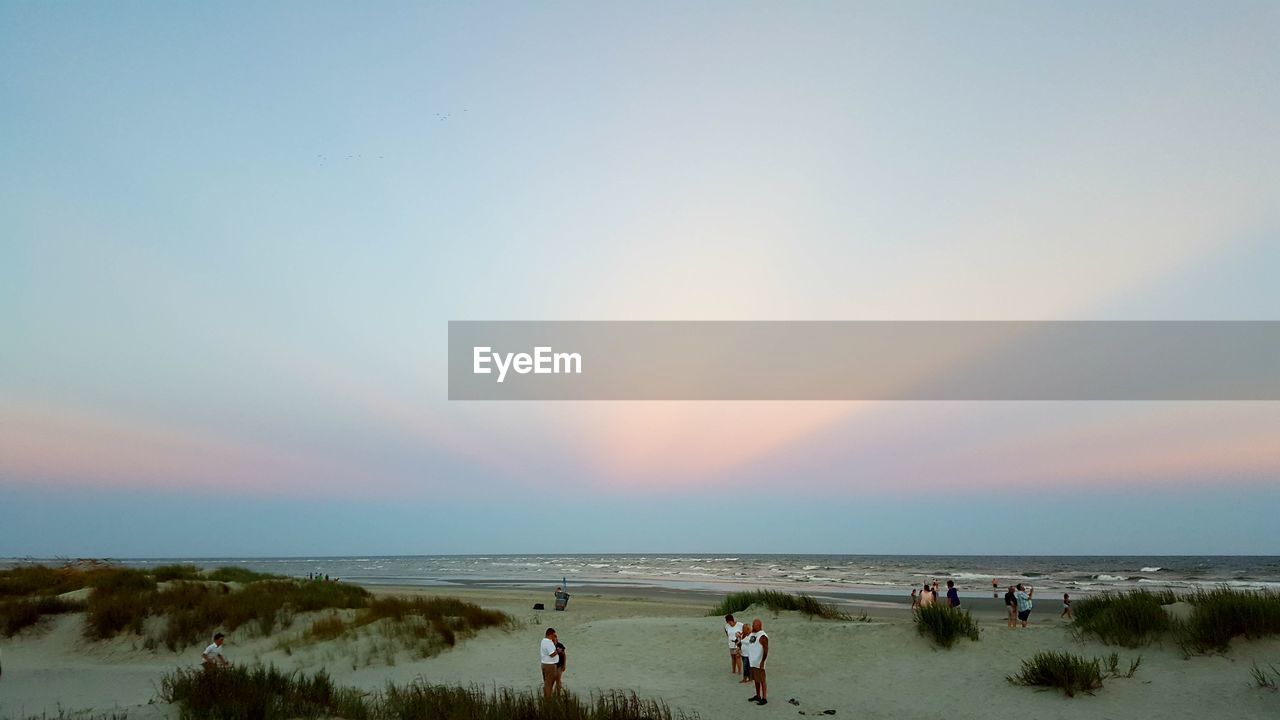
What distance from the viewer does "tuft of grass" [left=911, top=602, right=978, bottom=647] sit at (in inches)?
671

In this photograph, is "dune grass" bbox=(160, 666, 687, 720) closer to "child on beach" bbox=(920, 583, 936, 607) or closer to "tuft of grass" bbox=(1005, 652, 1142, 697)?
"tuft of grass" bbox=(1005, 652, 1142, 697)

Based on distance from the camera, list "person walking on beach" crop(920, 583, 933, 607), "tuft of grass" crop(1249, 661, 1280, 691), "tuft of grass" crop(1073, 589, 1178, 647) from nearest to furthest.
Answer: "tuft of grass" crop(1249, 661, 1280, 691), "tuft of grass" crop(1073, 589, 1178, 647), "person walking on beach" crop(920, 583, 933, 607)

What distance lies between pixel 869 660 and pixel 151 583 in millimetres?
24748

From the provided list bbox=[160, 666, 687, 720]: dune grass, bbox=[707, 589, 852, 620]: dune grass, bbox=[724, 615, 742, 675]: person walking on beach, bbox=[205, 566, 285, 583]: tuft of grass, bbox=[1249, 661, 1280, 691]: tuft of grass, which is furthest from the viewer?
bbox=[205, 566, 285, 583]: tuft of grass

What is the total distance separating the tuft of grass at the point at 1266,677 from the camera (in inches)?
480

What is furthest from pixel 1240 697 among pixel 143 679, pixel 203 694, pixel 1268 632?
pixel 143 679

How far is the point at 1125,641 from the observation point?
15305mm

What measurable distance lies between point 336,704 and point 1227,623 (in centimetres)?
1643

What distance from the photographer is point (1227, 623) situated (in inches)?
557

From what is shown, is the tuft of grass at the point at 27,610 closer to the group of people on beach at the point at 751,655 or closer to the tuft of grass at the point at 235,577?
the tuft of grass at the point at 235,577

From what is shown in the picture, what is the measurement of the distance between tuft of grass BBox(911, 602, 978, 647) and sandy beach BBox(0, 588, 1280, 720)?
0.26m

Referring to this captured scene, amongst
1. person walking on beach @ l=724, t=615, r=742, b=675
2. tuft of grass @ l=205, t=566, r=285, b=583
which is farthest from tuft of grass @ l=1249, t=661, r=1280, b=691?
tuft of grass @ l=205, t=566, r=285, b=583

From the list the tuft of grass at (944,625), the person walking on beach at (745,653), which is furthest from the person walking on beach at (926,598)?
the person walking on beach at (745,653)

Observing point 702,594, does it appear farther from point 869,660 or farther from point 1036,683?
point 1036,683
